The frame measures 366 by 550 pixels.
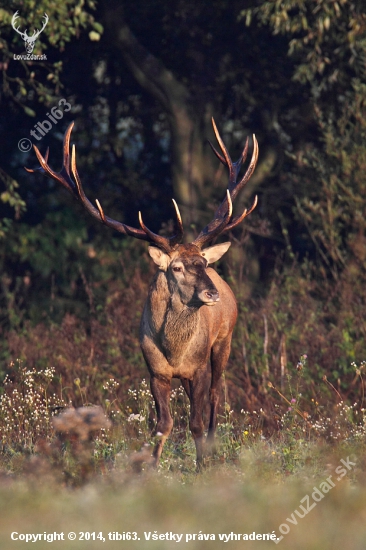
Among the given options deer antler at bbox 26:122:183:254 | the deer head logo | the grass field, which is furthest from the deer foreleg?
the deer head logo

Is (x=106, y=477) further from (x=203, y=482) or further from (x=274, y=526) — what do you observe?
(x=274, y=526)

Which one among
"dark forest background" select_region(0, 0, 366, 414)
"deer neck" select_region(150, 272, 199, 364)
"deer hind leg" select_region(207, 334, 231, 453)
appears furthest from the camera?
"dark forest background" select_region(0, 0, 366, 414)

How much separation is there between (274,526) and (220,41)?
9904 mm

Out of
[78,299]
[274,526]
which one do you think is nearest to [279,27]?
[78,299]

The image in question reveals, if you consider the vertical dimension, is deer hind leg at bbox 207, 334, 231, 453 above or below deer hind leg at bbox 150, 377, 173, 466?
below

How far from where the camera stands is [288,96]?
13.9m

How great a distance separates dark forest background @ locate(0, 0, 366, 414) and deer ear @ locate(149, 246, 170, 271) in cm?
312

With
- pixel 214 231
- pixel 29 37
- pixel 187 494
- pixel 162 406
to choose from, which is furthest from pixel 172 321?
pixel 29 37

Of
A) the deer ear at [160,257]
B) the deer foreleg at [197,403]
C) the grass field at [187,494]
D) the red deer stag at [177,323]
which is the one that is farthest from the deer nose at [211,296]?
the grass field at [187,494]

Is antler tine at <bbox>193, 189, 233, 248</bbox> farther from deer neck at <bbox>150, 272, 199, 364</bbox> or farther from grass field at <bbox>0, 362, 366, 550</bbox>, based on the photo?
grass field at <bbox>0, 362, 366, 550</bbox>

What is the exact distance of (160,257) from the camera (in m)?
7.36

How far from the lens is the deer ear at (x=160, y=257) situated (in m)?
7.33

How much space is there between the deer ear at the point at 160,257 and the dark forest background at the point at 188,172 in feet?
10.2

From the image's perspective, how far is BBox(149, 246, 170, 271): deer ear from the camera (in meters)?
7.33
